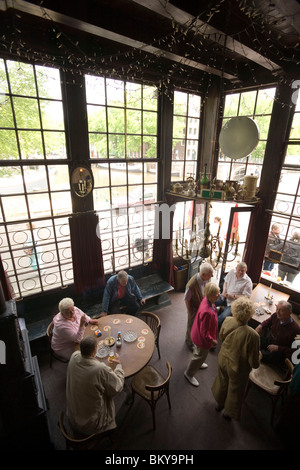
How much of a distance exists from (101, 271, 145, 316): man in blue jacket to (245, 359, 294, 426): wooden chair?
2139 mm

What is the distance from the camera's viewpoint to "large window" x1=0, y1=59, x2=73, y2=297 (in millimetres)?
3420

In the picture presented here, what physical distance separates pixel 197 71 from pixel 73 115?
2.91m

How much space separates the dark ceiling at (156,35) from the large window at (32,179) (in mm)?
351

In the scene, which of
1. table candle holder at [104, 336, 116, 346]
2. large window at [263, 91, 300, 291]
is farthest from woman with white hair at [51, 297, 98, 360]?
large window at [263, 91, 300, 291]

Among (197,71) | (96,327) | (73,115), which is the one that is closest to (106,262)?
(96,327)

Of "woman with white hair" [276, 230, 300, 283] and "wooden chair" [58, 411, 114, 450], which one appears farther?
"woman with white hair" [276, 230, 300, 283]

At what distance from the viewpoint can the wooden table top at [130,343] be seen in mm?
2923

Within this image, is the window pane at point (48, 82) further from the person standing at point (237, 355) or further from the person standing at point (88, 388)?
the person standing at point (237, 355)

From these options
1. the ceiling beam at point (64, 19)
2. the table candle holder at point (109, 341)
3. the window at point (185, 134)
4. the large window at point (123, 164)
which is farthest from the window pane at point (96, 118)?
the table candle holder at point (109, 341)

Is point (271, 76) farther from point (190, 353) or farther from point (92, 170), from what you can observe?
point (190, 353)

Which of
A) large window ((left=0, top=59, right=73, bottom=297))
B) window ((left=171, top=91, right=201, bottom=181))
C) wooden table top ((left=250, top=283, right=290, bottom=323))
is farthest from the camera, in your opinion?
window ((left=171, top=91, right=201, bottom=181))

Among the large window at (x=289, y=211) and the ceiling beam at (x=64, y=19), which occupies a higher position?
the ceiling beam at (x=64, y=19)

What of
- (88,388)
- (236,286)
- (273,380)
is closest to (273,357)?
(273,380)

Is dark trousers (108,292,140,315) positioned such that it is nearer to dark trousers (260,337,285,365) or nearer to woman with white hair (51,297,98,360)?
woman with white hair (51,297,98,360)
